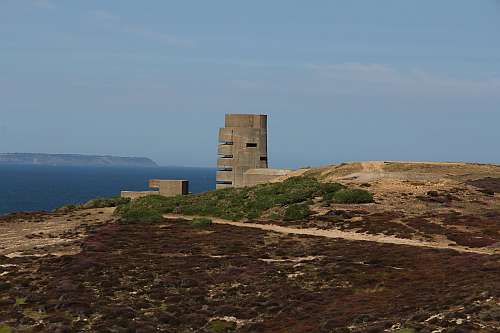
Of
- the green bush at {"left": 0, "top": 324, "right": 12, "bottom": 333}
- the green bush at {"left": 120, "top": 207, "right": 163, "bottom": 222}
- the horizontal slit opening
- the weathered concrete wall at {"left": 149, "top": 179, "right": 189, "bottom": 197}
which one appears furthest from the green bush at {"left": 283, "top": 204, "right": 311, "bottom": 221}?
the green bush at {"left": 0, "top": 324, "right": 12, "bottom": 333}

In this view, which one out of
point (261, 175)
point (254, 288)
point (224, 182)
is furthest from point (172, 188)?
point (254, 288)

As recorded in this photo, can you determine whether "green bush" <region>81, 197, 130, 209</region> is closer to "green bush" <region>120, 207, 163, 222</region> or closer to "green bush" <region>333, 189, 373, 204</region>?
"green bush" <region>120, 207, 163, 222</region>

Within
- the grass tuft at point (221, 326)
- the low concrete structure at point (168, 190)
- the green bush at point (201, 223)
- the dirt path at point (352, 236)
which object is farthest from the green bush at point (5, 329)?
the low concrete structure at point (168, 190)

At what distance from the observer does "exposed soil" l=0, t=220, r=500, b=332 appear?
63.9ft

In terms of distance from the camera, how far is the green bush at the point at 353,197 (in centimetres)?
4225

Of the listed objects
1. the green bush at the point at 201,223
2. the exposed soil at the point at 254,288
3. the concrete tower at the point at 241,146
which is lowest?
the exposed soil at the point at 254,288

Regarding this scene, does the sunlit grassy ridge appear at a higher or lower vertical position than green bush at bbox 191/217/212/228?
higher

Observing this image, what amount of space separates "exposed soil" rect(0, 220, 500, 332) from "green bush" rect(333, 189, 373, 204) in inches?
403

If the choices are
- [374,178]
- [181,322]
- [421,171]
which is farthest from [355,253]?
[421,171]

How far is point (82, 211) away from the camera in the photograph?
156 feet

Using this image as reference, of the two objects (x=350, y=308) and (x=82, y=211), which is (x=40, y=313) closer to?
(x=350, y=308)

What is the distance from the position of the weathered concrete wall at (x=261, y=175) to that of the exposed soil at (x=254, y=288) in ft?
75.7

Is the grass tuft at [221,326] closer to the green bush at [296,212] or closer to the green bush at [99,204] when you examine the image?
the green bush at [296,212]

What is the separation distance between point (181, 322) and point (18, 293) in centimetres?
662
